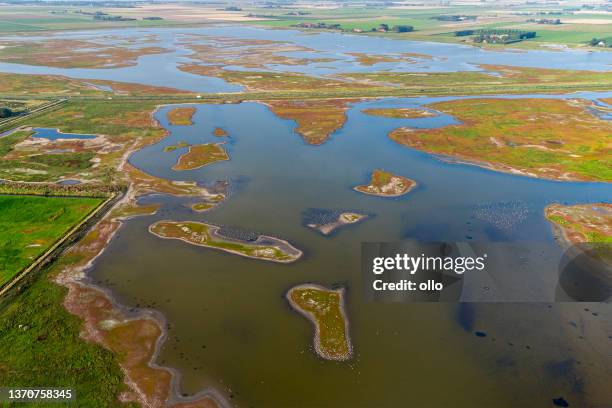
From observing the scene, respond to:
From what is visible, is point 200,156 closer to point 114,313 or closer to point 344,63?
point 114,313

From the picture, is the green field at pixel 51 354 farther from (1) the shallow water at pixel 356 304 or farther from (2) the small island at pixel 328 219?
(2) the small island at pixel 328 219

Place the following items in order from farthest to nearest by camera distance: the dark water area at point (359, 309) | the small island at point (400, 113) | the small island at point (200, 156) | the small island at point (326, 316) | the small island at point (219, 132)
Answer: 1. the small island at point (400, 113)
2. the small island at point (219, 132)
3. the small island at point (200, 156)
4. the small island at point (326, 316)
5. the dark water area at point (359, 309)

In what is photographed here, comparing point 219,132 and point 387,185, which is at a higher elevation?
point 219,132

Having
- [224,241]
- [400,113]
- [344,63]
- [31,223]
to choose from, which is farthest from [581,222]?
[344,63]

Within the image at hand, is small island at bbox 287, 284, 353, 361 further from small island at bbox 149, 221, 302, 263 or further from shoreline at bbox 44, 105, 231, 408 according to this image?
shoreline at bbox 44, 105, 231, 408

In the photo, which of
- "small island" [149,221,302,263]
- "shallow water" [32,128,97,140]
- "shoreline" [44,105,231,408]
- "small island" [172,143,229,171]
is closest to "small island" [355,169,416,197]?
"small island" [149,221,302,263]

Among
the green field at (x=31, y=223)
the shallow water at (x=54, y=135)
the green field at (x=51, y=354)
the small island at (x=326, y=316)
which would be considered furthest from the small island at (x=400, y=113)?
the green field at (x=51, y=354)

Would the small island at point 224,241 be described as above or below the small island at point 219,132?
below
